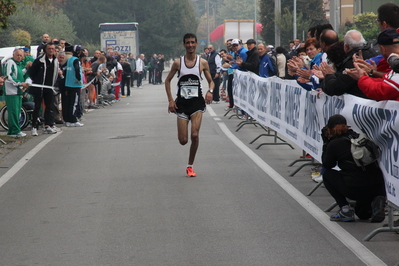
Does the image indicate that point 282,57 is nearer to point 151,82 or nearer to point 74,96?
point 74,96

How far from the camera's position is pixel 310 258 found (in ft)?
20.3

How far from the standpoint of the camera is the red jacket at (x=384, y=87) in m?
6.46

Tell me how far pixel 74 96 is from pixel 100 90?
937cm

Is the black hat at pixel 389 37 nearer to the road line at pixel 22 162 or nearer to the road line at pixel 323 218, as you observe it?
the road line at pixel 323 218

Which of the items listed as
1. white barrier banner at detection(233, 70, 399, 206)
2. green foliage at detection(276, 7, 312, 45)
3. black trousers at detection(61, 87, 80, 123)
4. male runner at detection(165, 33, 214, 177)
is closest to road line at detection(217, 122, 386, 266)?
white barrier banner at detection(233, 70, 399, 206)

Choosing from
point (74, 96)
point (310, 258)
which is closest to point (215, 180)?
point (310, 258)

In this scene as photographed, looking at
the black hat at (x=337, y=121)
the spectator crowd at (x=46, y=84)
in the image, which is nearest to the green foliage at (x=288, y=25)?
the spectator crowd at (x=46, y=84)

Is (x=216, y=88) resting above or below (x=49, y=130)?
above

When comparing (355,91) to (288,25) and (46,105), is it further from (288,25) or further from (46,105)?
(288,25)

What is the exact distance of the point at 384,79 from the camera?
6.57 meters

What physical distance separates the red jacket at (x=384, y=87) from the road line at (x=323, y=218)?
1.30 meters

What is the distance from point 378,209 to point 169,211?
7.30ft

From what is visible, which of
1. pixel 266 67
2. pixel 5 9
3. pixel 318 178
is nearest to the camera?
pixel 318 178

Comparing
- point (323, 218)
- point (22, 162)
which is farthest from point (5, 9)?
point (323, 218)
